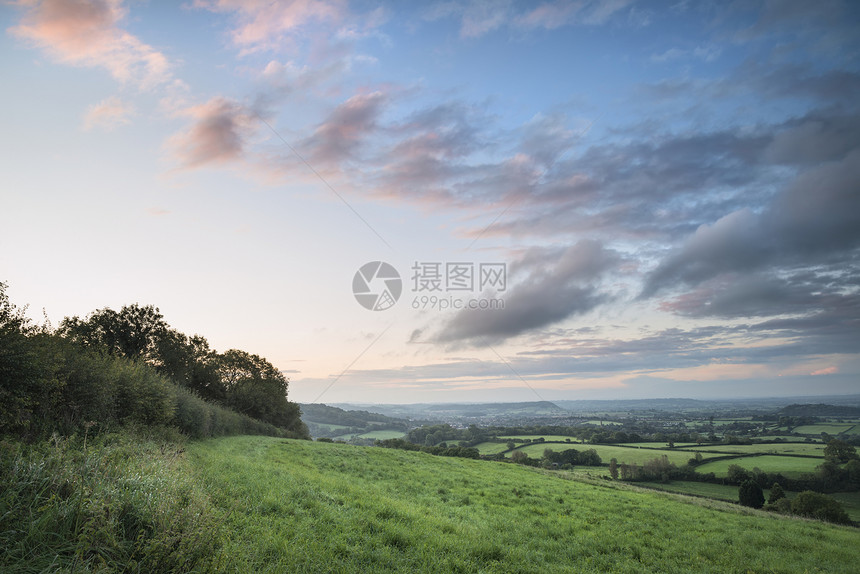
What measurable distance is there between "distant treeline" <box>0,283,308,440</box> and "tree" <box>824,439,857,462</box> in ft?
231

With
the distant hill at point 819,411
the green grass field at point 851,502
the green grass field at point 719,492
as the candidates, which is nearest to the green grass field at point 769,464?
the green grass field at point 719,492

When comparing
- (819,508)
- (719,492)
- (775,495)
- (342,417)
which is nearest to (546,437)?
(719,492)

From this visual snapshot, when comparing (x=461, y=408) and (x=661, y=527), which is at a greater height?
(x=661, y=527)

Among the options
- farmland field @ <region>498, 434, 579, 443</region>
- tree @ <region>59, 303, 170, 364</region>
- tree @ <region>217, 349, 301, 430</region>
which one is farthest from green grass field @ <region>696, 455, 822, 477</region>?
tree @ <region>59, 303, 170, 364</region>

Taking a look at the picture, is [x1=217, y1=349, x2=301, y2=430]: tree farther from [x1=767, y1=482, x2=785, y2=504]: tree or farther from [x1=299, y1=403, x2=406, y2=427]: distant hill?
[x1=767, y1=482, x2=785, y2=504]: tree

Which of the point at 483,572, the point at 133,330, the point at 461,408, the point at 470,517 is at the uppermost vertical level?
the point at 133,330

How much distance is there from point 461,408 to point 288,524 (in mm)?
158255

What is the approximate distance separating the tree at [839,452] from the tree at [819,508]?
20.2m

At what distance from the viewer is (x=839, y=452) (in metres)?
47.7

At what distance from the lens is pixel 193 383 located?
54.7 m

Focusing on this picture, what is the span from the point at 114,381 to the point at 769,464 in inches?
2688

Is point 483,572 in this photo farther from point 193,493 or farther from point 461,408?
point 461,408

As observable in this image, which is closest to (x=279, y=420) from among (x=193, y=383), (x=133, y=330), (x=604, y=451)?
(x=193, y=383)

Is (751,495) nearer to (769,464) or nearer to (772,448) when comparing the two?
(769,464)
